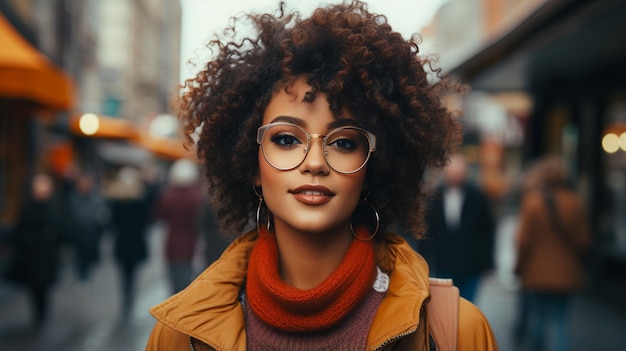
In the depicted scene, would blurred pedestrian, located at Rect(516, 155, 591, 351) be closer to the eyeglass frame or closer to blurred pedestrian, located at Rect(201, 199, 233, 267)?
blurred pedestrian, located at Rect(201, 199, 233, 267)

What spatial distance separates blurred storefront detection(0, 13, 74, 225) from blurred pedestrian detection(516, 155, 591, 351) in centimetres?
539

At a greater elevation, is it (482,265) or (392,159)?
(392,159)

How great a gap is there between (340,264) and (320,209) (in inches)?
7.9

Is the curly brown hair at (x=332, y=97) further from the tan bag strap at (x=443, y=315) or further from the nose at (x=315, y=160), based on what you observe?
the tan bag strap at (x=443, y=315)

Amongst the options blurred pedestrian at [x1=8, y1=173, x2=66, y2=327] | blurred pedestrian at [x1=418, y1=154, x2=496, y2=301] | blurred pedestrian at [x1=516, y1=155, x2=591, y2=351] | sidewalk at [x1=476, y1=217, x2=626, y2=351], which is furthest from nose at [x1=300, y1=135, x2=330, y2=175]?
blurred pedestrian at [x1=8, y1=173, x2=66, y2=327]

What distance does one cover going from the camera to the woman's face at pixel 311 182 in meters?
1.97

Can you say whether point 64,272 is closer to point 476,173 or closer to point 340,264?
point 340,264

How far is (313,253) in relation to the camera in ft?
6.93

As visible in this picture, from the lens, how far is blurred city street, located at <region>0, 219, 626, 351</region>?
7.34 m

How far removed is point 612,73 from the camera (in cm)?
1116

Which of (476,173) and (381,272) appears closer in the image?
(381,272)

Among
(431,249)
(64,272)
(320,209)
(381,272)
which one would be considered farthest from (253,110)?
(64,272)

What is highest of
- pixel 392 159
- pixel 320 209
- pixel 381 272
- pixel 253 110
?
pixel 253 110

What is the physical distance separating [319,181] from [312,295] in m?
0.31
